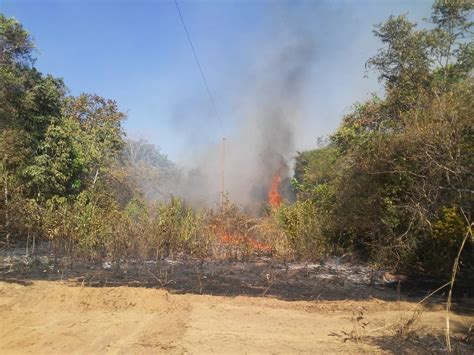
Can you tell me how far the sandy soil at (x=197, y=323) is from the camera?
217 inches

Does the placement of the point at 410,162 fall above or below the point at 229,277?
above

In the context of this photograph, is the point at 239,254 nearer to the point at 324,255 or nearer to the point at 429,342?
the point at 324,255

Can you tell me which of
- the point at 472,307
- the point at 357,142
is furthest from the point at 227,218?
the point at 472,307

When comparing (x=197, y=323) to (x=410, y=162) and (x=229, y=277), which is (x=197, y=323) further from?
(x=410, y=162)

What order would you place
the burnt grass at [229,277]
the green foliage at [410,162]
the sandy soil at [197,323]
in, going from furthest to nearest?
the burnt grass at [229,277] < the green foliage at [410,162] < the sandy soil at [197,323]

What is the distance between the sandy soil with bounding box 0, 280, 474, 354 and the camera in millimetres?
5520

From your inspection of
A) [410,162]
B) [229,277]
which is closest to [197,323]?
[229,277]

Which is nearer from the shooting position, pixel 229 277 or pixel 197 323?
pixel 197 323

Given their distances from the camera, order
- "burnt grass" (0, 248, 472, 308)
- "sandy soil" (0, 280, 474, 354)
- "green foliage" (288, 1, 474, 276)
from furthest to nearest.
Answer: "burnt grass" (0, 248, 472, 308) < "green foliage" (288, 1, 474, 276) < "sandy soil" (0, 280, 474, 354)

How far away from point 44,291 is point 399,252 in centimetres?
737

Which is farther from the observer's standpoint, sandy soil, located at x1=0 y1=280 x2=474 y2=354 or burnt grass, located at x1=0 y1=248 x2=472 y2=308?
burnt grass, located at x1=0 y1=248 x2=472 y2=308

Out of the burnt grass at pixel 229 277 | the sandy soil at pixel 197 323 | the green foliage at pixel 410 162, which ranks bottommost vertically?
the sandy soil at pixel 197 323

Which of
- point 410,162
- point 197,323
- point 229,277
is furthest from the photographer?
point 229,277

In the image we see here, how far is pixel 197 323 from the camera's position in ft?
20.9
